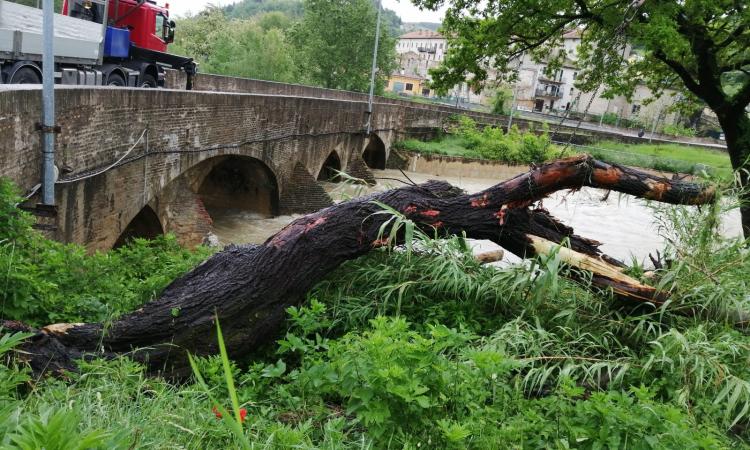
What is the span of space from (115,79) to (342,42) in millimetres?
27763

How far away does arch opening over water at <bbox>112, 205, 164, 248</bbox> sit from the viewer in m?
9.71

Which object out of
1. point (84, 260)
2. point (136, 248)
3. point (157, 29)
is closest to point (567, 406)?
point (84, 260)

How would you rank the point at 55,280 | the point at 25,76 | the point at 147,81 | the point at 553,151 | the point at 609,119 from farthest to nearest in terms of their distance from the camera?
the point at 609,119 < the point at 553,151 < the point at 147,81 < the point at 25,76 < the point at 55,280

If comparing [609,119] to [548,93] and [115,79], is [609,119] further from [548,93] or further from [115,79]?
[115,79]

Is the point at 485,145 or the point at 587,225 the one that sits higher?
the point at 485,145

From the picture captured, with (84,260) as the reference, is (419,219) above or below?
above

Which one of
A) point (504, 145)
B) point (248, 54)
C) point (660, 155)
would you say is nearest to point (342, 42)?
point (248, 54)

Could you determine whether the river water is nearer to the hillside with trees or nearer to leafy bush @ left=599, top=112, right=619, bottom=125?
the hillside with trees

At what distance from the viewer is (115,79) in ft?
43.3

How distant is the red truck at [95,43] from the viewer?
910 centimetres

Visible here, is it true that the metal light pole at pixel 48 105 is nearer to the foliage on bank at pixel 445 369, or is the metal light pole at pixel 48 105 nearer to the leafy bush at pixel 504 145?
the foliage on bank at pixel 445 369

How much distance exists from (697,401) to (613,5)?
6.90 metres

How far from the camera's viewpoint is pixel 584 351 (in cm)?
414

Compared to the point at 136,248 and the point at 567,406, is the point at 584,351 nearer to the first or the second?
the point at 567,406
